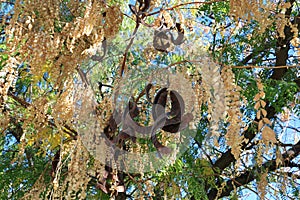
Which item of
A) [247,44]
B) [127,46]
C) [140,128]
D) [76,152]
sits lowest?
[76,152]

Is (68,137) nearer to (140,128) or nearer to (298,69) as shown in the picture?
(140,128)

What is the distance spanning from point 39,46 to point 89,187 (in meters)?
1.09

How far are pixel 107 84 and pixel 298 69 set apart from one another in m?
1.21

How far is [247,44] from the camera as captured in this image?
2.80 m

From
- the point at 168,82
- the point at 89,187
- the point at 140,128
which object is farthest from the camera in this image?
the point at 89,187

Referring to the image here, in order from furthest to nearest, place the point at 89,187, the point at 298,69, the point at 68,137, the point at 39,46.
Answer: the point at 298,69 → the point at 89,187 → the point at 68,137 → the point at 39,46

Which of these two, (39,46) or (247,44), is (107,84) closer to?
(39,46)

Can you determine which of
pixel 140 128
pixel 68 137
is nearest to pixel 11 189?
pixel 68 137

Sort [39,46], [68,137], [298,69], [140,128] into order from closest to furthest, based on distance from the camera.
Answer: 1. [39,46]
2. [140,128]
3. [68,137]
4. [298,69]

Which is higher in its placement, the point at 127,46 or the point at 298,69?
the point at 298,69

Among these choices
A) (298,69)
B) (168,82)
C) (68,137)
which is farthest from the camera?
(298,69)

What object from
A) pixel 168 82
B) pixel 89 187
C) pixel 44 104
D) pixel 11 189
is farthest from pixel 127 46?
pixel 11 189

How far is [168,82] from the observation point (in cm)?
170

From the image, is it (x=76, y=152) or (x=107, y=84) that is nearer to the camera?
(x=76, y=152)
